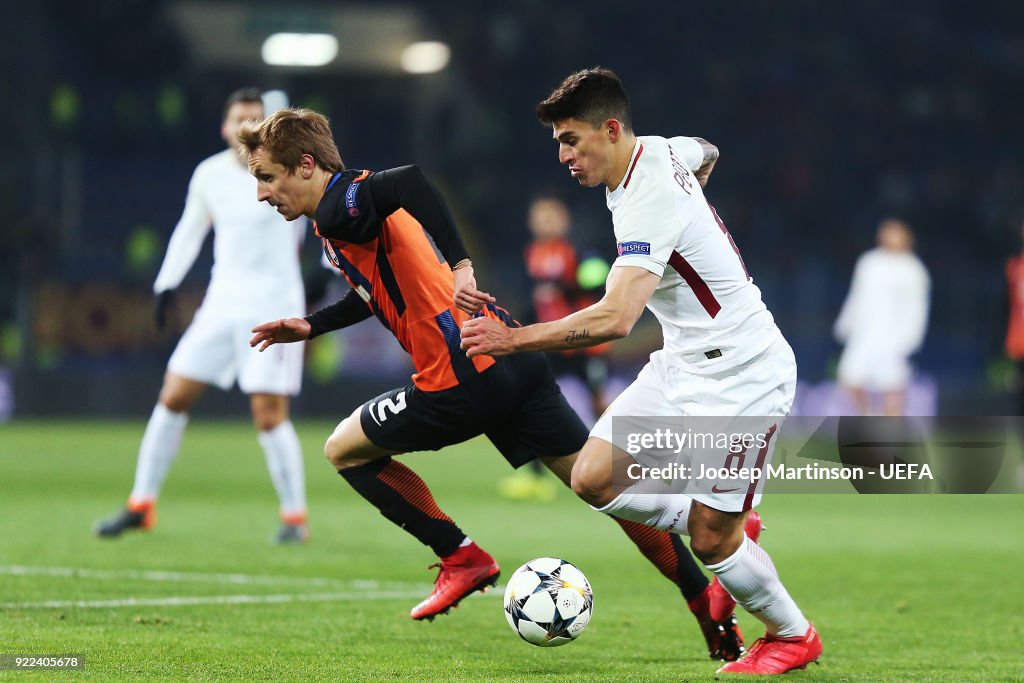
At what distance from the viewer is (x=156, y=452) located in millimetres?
7703

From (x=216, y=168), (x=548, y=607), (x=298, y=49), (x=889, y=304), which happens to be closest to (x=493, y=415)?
(x=548, y=607)

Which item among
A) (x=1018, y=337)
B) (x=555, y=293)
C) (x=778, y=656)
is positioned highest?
(x=555, y=293)

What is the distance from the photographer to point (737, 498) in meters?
4.25

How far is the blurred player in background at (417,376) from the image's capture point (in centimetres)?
457

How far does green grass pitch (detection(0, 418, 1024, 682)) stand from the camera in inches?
173

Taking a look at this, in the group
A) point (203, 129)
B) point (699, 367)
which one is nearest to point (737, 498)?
point (699, 367)

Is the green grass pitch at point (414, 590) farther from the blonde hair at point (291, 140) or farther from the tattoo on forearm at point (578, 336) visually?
the blonde hair at point (291, 140)

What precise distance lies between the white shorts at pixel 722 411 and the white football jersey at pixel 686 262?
1.9 inches

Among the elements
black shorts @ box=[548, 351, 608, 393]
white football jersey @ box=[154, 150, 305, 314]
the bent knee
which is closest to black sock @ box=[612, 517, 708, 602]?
the bent knee

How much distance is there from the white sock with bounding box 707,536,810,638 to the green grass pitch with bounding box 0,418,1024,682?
0.16m

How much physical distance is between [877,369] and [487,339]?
11431 millimetres

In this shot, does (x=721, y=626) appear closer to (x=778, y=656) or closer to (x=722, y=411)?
(x=778, y=656)

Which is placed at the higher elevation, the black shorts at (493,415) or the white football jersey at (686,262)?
the white football jersey at (686,262)

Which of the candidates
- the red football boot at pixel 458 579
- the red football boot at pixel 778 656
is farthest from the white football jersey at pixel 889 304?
the red football boot at pixel 778 656
